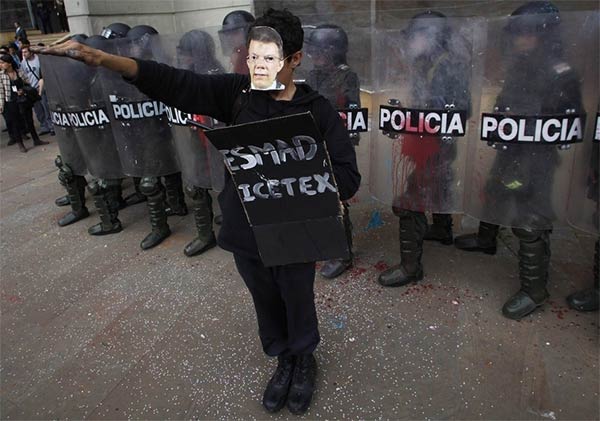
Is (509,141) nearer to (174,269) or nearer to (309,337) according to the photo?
(309,337)

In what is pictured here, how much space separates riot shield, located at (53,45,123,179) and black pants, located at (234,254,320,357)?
2.48m

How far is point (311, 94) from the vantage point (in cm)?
189

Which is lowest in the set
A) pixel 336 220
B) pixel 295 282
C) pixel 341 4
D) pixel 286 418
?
pixel 286 418

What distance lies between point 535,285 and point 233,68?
2.29 metres

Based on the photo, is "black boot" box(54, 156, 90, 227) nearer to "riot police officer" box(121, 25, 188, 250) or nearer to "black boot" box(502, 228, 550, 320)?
"riot police officer" box(121, 25, 188, 250)

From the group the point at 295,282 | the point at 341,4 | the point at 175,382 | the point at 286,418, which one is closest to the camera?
the point at 295,282

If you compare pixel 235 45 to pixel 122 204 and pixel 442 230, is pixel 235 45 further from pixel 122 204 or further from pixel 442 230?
pixel 122 204

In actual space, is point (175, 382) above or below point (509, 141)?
below

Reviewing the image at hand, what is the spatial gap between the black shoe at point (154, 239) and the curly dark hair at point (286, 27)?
2678 millimetres

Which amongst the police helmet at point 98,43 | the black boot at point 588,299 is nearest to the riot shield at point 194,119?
the police helmet at point 98,43

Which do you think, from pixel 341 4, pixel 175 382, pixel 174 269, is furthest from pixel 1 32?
pixel 175 382

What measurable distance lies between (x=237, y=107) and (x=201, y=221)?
2024 millimetres

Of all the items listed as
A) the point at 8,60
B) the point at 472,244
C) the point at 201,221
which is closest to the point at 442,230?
the point at 472,244

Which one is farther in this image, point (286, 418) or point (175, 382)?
point (175, 382)
